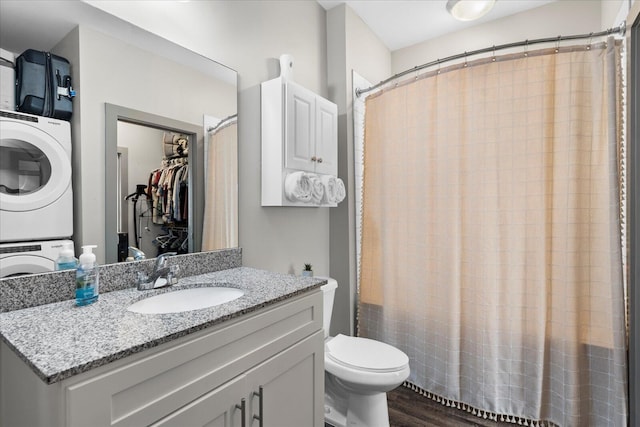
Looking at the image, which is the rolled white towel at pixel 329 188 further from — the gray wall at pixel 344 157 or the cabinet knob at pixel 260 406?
the cabinet knob at pixel 260 406

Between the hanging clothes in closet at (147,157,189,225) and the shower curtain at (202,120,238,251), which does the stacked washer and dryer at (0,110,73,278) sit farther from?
the shower curtain at (202,120,238,251)

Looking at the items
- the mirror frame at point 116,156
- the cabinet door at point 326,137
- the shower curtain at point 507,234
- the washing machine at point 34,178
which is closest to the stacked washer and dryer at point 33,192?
the washing machine at point 34,178

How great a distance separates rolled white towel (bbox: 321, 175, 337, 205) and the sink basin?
0.90 m

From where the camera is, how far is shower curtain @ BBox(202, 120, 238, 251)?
157cm

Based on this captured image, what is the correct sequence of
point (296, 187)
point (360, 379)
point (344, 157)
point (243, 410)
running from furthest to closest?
point (344, 157), point (296, 187), point (360, 379), point (243, 410)

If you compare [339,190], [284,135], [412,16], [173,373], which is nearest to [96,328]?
[173,373]

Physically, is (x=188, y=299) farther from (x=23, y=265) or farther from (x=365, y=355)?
(x=365, y=355)

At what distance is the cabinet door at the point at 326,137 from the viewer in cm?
199

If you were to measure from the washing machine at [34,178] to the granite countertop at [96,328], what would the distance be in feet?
0.85

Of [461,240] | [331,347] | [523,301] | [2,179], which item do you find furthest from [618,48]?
[2,179]

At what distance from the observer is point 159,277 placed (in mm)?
1253

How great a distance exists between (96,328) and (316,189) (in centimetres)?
128

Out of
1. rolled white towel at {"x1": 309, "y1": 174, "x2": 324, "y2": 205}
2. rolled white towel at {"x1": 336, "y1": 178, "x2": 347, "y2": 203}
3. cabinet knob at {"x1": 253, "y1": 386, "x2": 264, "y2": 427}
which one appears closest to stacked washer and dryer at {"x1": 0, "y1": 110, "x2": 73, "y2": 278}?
cabinet knob at {"x1": 253, "y1": 386, "x2": 264, "y2": 427}

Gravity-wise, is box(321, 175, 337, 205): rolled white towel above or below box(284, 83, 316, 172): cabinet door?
below
